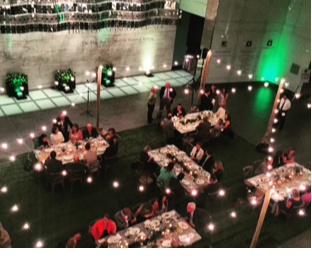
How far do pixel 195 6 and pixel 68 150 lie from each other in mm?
8821

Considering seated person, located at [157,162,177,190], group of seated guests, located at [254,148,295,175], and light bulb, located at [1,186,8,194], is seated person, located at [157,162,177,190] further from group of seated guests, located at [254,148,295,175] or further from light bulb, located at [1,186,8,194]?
light bulb, located at [1,186,8,194]

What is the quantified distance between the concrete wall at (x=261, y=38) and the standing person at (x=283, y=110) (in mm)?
4292

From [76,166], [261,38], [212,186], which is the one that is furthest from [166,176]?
[261,38]

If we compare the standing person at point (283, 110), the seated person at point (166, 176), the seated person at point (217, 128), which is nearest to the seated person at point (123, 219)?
the seated person at point (166, 176)

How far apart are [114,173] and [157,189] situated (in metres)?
1.21

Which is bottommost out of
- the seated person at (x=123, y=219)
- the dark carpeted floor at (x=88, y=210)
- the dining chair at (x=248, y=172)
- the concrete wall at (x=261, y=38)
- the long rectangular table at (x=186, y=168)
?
the dark carpeted floor at (x=88, y=210)

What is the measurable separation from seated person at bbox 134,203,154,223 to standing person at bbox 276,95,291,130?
6274 mm

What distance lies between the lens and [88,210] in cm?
718

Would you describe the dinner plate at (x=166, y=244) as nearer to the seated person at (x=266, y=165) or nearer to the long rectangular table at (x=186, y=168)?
the long rectangular table at (x=186, y=168)

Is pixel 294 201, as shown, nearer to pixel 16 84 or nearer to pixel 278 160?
pixel 278 160

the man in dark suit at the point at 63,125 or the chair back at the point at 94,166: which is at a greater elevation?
the man in dark suit at the point at 63,125

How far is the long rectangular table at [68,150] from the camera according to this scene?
24.8 feet

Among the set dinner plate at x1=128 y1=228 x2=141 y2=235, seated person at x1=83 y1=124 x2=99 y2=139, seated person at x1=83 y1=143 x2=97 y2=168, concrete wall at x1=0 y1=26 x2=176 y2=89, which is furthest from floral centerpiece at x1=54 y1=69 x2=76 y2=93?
dinner plate at x1=128 y1=228 x2=141 y2=235
